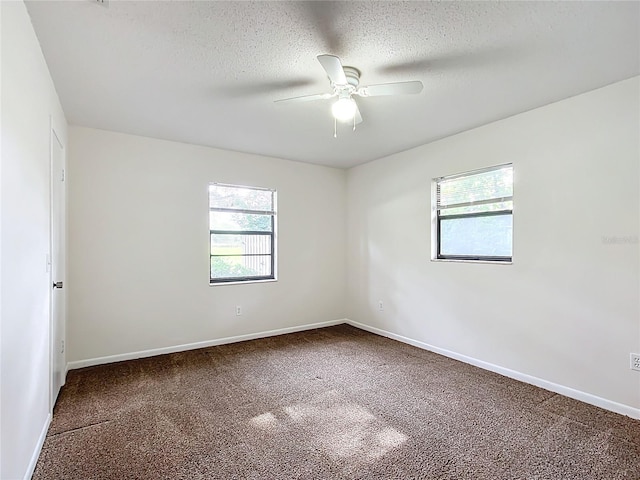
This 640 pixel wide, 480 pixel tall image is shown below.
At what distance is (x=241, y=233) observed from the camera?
4383mm

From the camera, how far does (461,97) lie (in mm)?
2721

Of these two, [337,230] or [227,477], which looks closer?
[227,477]

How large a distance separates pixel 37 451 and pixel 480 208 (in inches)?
154

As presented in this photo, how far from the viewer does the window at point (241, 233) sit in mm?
4195

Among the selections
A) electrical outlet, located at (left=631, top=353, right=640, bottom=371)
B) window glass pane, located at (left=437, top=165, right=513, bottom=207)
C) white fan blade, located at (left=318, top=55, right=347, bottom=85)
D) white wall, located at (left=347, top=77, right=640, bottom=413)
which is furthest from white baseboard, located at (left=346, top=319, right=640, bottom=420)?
white fan blade, located at (left=318, top=55, right=347, bottom=85)

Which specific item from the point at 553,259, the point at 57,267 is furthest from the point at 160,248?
the point at 553,259

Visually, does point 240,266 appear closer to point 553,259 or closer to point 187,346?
point 187,346

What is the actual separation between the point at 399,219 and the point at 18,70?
12.0 ft

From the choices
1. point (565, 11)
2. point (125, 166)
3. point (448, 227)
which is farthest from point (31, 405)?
point (448, 227)

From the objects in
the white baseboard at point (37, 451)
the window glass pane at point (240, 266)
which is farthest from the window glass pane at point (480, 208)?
the white baseboard at point (37, 451)

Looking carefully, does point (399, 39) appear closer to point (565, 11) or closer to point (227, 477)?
point (565, 11)

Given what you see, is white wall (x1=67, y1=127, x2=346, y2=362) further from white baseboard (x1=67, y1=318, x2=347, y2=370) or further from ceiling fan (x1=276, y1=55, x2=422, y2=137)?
ceiling fan (x1=276, y1=55, x2=422, y2=137)

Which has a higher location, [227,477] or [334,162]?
[334,162]

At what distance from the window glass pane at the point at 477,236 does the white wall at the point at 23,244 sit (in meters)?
3.58
